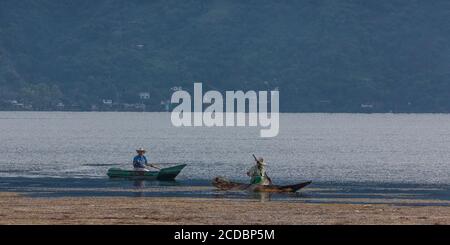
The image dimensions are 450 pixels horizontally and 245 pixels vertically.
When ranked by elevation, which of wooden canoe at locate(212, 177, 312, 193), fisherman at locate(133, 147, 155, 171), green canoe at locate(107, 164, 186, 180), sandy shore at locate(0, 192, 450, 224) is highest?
fisherman at locate(133, 147, 155, 171)

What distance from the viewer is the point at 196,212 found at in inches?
2066

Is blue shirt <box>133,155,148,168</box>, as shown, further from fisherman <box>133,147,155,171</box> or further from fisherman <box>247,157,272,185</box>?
fisherman <box>247,157,272,185</box>

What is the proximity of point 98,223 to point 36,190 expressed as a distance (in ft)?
71.0

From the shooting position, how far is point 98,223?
→ 46844 mm

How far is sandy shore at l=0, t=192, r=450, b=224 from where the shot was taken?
160 ft

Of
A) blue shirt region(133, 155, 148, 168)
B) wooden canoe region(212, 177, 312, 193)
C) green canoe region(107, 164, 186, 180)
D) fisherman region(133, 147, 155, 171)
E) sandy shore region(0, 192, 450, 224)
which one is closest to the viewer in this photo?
sandy shore region(0, 192, 450, 224)

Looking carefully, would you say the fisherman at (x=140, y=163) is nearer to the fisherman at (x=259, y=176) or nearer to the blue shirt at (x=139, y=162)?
the blue shirt at (x=139, y=162)

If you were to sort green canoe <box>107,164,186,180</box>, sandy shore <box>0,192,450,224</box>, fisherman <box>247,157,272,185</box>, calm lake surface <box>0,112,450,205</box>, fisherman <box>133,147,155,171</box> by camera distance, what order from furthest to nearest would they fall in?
fisherman <box>133,147,155,171</box>, green canoe <box>107,164,186,180</box>, calm lake surface <box>0,112,450,205</box>, fisherman <box>247,157,272,185</box>, sandy shore <box>0,192,450,224</box>

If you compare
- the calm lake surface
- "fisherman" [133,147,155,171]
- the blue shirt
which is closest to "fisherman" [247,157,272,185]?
the calm lake surface

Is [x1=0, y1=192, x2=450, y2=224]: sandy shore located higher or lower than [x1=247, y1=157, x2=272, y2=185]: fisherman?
lower
